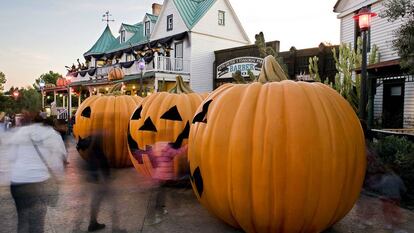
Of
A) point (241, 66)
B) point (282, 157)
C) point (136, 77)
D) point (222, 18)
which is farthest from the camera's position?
point (222, 18)

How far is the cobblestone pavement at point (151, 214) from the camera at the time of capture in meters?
4.00

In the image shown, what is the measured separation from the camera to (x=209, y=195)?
378cm

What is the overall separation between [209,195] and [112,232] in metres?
1.08

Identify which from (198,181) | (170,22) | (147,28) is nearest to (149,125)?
(198,181)

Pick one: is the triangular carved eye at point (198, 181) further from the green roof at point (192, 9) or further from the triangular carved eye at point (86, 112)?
the green roof at point (192, 9)

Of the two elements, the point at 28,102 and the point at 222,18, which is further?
the point at 222,18

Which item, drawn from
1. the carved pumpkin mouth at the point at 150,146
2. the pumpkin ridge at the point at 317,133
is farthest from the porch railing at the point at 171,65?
the pumpkin ridge at the point at 317,133

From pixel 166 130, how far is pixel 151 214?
147 cm

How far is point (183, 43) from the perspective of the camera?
82.8ft

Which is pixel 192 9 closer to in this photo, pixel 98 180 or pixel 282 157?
pixel 98 180

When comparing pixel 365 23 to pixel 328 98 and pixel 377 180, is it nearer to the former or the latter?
pixel 377 180

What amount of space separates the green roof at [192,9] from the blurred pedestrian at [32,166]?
2149 cm

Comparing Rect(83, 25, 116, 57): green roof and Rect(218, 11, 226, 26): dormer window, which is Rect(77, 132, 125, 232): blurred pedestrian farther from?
Rect(83, 25, 116, 57): green roof

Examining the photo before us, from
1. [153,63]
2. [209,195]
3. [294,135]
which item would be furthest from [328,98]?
[153,63]
